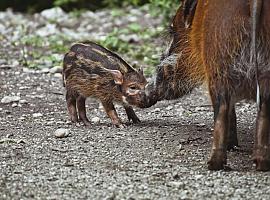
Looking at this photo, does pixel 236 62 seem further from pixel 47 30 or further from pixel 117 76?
pixel 47 30

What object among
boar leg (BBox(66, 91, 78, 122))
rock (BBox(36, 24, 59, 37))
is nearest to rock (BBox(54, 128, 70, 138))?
boar leg (BBox(66, 91, 78, 122))

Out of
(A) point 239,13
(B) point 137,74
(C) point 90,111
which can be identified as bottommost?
(C) point 90,111

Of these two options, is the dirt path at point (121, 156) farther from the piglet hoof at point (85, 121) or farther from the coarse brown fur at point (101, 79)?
the coarse brown fur at point (101, 79)

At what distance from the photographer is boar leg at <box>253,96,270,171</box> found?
196 inches

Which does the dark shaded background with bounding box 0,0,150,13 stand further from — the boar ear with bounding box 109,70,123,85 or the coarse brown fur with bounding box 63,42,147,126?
the boar ear with bounding box 109,70,123,85

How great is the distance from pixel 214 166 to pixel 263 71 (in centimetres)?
64

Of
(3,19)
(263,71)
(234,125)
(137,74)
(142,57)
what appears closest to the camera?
(263,71)

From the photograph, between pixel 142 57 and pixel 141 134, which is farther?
pixel 142 57

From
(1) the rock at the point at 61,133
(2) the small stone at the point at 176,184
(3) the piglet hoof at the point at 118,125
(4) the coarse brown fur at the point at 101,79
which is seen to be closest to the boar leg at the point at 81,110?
(4) the coarse brown fur at the point at 101,79

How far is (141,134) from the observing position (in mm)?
6312

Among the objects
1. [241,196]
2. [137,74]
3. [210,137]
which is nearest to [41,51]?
[137,74]

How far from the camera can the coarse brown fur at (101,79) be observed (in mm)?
6840

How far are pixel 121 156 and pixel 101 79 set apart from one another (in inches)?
60.7

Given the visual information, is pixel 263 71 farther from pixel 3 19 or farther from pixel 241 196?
pixel 3 19
